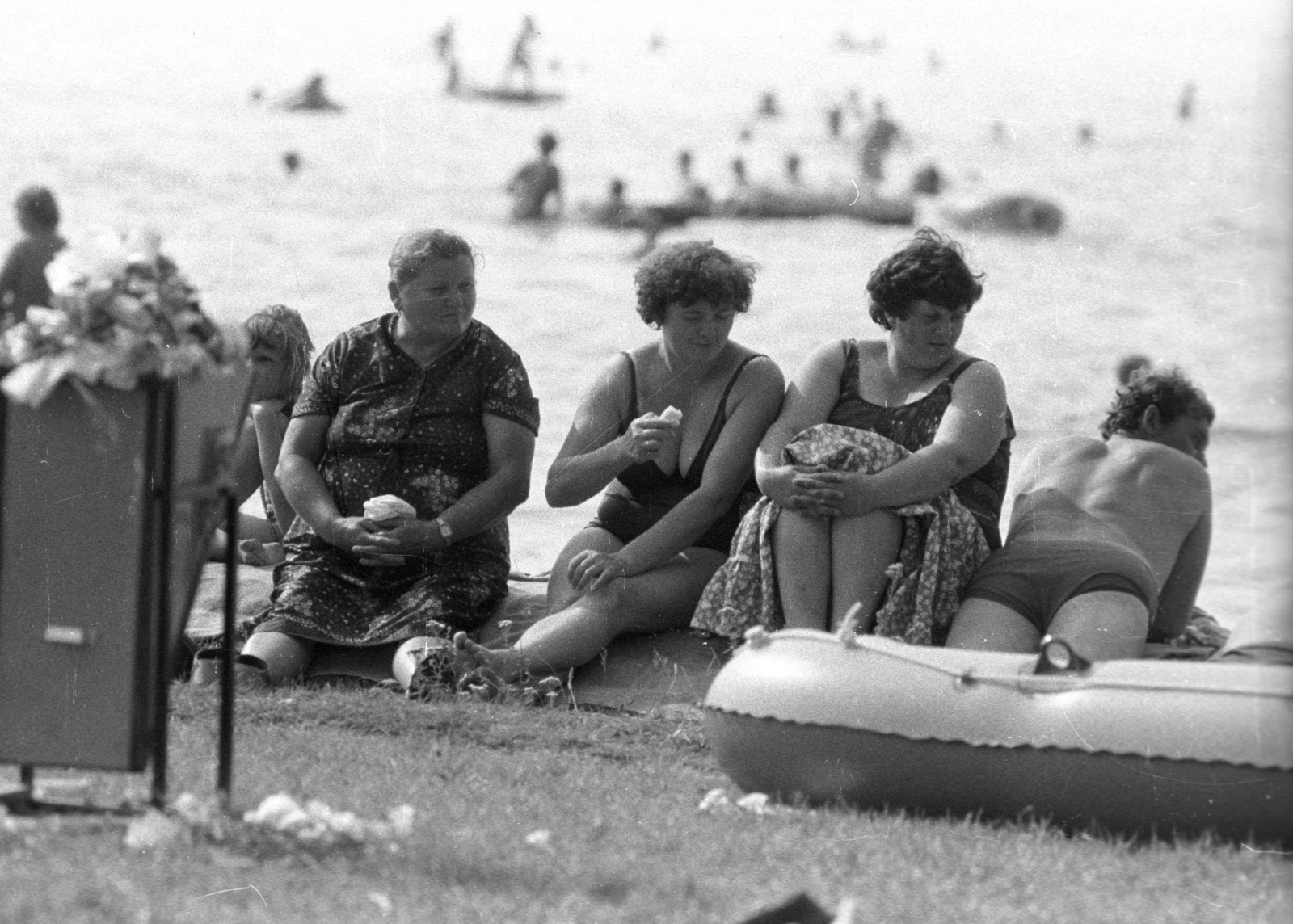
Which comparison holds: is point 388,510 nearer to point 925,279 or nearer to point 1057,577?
point 925,279

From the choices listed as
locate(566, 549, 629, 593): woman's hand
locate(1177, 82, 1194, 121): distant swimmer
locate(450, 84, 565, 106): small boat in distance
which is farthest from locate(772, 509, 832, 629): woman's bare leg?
locate(450, 84, 565, 106): small boat in distance

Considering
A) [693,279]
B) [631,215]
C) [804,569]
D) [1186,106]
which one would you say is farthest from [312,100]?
[804,569]

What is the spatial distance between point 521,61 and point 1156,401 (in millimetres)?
7195

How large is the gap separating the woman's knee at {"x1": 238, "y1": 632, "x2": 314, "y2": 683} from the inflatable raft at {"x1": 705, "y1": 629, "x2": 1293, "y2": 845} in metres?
1.74

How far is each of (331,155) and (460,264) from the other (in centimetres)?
806

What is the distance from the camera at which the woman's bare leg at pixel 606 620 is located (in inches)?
213

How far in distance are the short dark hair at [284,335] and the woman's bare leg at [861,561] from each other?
7.15ft

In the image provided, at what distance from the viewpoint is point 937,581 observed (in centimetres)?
502

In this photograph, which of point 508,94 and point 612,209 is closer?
point 612,209

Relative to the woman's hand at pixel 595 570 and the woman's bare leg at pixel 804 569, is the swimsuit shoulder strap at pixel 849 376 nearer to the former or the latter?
the woman's bare leg at pixel 804 569

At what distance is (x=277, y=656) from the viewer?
18.1 feet

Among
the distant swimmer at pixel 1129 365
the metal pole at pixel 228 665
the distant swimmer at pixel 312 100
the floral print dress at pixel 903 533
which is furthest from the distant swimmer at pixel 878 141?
the metal pole at pixel 228 665

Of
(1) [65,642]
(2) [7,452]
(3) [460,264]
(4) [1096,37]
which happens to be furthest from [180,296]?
(4) [1096,37]

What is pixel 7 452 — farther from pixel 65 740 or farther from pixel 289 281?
pixel 289 281
